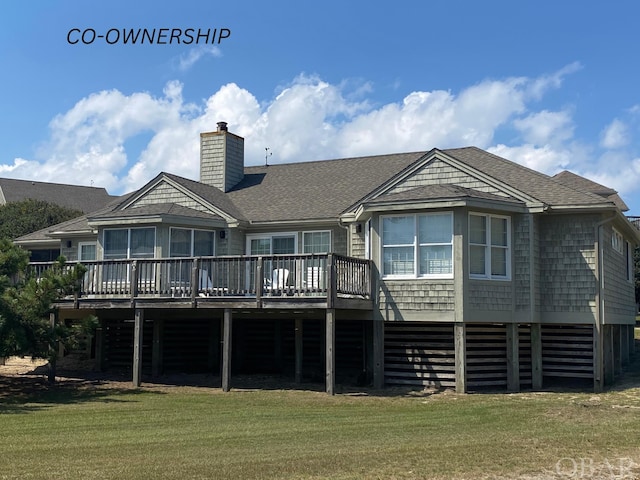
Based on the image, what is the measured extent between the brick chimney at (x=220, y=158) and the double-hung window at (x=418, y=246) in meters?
8.24

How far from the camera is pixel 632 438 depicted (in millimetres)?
10609

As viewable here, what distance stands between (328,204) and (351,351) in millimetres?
4367

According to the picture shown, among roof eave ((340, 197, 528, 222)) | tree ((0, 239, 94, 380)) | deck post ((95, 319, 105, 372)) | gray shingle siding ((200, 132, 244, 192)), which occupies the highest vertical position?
gray shingle siding ((200, 132, 244, 192))

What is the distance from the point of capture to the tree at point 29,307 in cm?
1569

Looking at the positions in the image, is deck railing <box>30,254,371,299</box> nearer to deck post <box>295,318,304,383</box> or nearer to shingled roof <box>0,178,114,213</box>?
deck post <box>295,318,304,383</box>

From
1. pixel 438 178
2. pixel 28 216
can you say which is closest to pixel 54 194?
pixel 28 216

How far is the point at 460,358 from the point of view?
16.8 m

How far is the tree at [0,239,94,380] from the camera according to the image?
15688 millimetres

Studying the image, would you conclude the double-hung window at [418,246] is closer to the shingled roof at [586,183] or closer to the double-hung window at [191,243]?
the double-hung window at [191,243]

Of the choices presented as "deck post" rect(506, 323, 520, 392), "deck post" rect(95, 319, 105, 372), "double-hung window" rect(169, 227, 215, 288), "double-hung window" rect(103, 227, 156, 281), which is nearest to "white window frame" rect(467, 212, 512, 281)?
"deck post" rect(506, 323, 520, 392)

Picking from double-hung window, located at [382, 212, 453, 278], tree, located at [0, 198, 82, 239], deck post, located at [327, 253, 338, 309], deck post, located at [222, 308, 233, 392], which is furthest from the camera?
tree, located at [0, 198, 82, 239]

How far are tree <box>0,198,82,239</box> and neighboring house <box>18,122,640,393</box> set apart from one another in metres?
30.4

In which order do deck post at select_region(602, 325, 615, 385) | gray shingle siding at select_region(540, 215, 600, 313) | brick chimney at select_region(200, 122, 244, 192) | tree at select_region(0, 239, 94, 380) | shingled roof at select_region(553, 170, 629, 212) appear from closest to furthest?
tree at select_region(0, 239, 94, 380)
gray shingle siding at select_region(540, 215, 600, 313)
deck post at select_region(602, 325, 615, 385)
brick chimney at select_region(200, 122, 244, 192)
shingled roof at select_region(553, 170, 629, 212)

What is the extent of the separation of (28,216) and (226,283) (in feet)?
118
